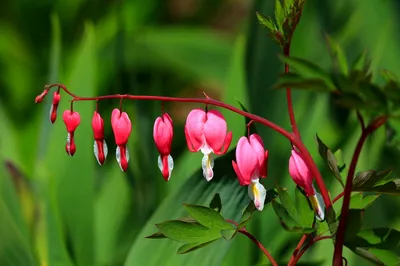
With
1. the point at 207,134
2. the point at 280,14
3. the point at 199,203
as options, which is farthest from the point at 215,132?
the point at 199,203

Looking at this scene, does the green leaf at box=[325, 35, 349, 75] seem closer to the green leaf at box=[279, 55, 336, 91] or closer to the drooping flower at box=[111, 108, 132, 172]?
the green leaf at box=[279, 55, 336, 91]

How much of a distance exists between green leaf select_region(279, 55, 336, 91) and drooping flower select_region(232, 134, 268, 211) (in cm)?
12

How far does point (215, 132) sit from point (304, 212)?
10cm

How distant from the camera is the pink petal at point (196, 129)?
2.20 ft

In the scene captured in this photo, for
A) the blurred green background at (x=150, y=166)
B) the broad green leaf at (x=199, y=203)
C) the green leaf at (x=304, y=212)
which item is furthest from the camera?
the blurred green background at (x=150, y=166)

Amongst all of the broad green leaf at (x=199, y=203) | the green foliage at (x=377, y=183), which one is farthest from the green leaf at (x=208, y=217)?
the broad green leaf at (x=199, y=203)

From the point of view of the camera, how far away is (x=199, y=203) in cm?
95

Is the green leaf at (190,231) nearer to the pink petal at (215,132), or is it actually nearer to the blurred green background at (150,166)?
the pink petal at (215,132)

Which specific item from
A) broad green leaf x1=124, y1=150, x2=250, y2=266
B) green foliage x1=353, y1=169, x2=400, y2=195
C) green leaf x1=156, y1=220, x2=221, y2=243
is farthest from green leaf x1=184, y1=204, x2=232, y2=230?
broad green leaf x1=124, y1=150, x2=250, y2=266

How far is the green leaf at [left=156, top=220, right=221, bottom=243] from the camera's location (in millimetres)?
638

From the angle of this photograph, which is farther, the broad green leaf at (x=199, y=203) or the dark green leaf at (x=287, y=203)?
the broad green leaf at (x=199, y=203)

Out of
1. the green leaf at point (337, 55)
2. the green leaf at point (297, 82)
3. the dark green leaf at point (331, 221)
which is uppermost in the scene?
the green leaf at point (337, 55)

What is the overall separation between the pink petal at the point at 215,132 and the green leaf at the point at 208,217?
0.06m

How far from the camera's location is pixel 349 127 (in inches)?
54.4
